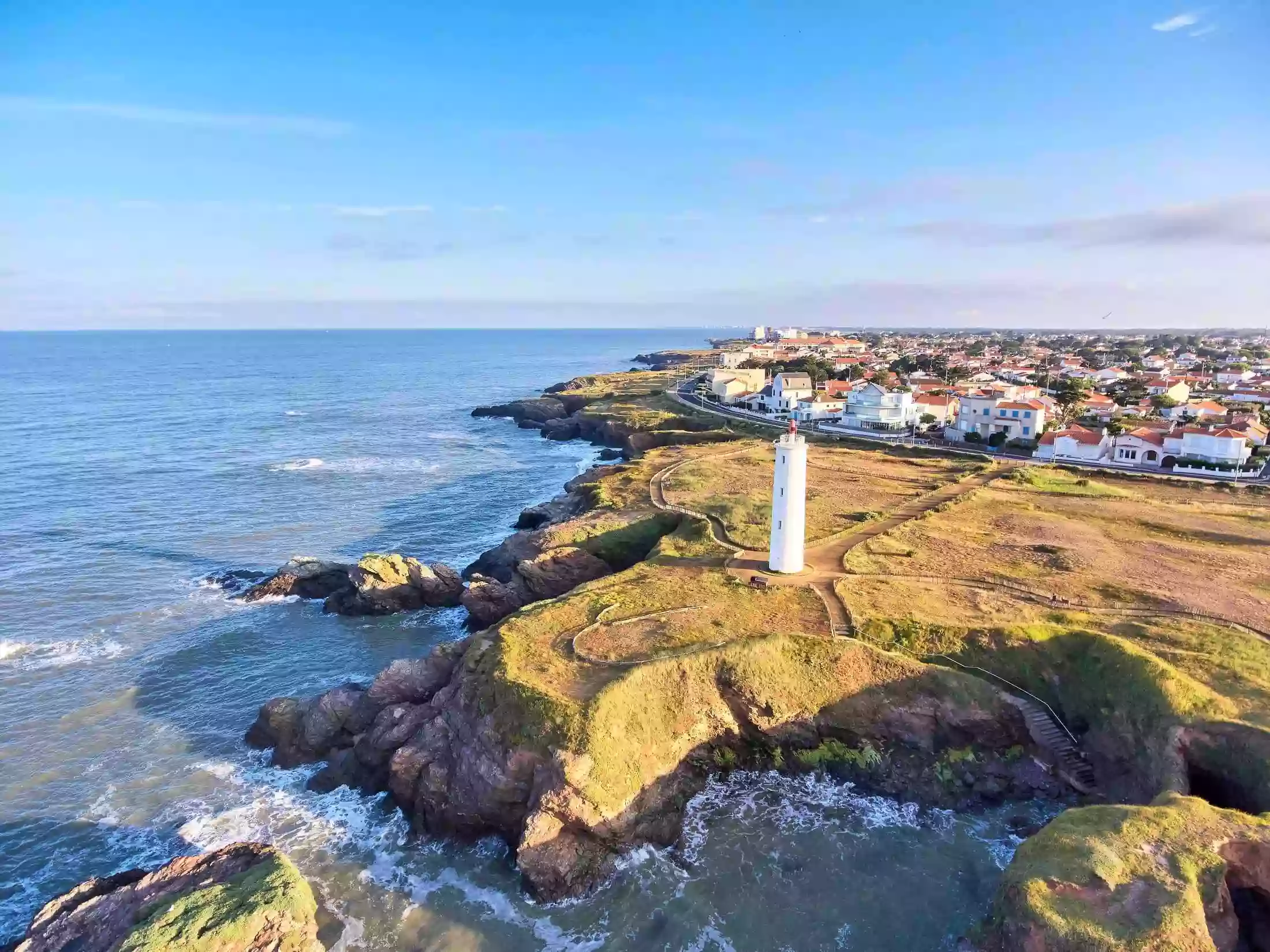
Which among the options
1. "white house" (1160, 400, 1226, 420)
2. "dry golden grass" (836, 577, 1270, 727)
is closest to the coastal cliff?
"dry golden grass" (836, 577, 1270, 727)

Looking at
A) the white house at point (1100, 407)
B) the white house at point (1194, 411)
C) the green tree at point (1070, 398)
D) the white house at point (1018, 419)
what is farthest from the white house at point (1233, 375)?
the white house at point (1018, 419)

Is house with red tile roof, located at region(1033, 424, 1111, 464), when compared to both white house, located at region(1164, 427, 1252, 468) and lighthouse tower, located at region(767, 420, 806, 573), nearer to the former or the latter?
white house, located at region(1164, 427, 1252, 468)

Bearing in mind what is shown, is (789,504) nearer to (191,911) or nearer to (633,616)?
(633,616)

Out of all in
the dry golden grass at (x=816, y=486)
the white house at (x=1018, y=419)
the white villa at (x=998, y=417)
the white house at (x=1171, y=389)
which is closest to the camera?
the dry golden grass at (x=816, y=486)

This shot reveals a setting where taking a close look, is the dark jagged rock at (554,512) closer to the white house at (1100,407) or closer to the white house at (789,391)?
the white house at (789,391)

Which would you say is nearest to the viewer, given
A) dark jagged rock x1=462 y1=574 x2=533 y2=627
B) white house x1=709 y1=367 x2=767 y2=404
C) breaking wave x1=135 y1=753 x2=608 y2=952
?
breaking wave x1=135 y1=753 x2=608 y2=952

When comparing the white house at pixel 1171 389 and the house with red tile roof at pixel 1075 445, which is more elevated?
the white house at pixel 1171 389
